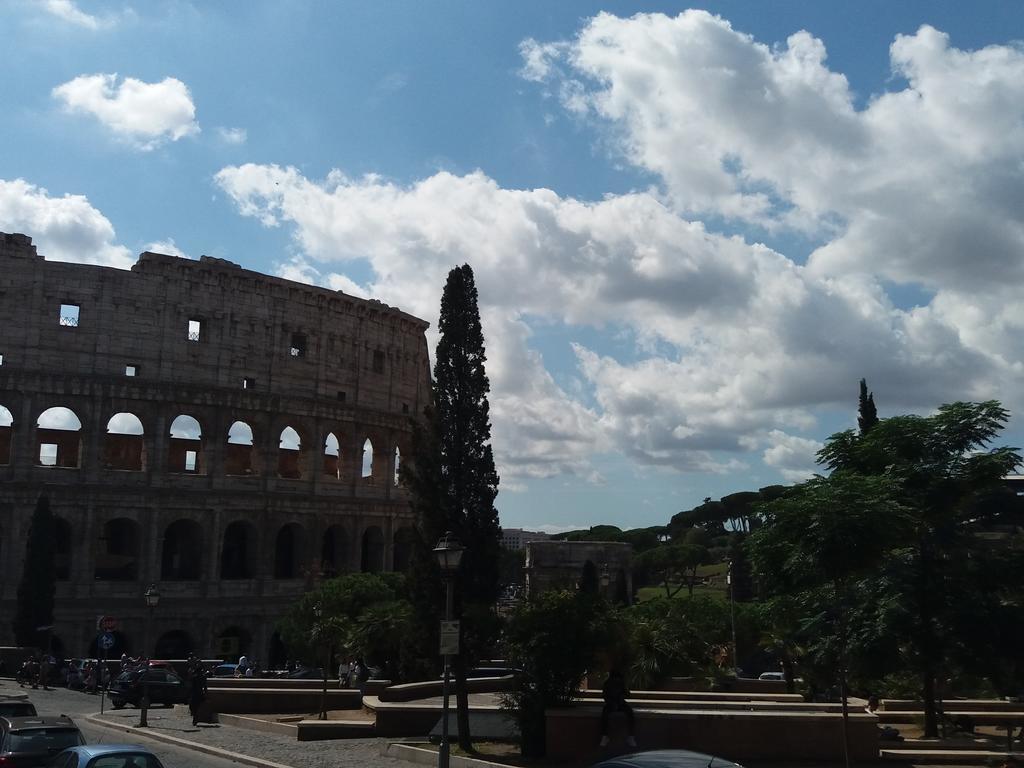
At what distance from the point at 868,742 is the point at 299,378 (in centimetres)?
4436

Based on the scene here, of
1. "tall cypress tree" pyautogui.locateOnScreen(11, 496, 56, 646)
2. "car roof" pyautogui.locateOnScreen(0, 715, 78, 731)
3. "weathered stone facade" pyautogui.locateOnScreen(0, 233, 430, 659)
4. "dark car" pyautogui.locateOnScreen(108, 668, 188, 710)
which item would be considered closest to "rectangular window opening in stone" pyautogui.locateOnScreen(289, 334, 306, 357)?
"weathered stone facade" pyautogui.locateOnScreen(0, 233, 430, 659)

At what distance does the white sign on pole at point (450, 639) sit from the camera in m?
16.0

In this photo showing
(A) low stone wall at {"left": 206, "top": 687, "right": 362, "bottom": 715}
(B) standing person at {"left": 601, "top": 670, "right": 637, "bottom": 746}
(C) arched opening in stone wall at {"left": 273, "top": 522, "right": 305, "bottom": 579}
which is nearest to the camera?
(B) standing person at {"left": 601, "top": 670, "right": 637, "bottom": 746}

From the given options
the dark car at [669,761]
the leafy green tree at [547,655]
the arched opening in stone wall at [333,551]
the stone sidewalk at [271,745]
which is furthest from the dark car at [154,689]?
the dark car at [669,761]

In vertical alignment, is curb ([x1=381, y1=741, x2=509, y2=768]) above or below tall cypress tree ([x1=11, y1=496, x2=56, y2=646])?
Result: below

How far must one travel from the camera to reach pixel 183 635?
50.6m

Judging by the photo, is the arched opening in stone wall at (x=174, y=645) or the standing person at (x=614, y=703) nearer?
the standing person at (x=614, y=703)

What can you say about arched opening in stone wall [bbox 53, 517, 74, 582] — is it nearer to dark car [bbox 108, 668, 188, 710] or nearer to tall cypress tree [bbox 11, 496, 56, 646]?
tall cypress tree [bbox 11, 496, 56, 646]

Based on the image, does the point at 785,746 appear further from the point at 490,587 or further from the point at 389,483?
the point at 389,483

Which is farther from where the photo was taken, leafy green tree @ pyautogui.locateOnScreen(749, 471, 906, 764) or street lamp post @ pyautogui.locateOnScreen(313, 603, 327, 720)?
street lamp post @ pyautogui.locateOnScreen(313, 603, 327, 720)

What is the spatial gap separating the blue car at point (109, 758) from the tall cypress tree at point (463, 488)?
9.75m

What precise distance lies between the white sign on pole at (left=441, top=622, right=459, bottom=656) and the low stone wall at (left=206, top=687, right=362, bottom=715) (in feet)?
40.8

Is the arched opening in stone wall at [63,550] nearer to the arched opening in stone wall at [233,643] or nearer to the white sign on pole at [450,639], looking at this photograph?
the arched opening in stone wall at [233,643]

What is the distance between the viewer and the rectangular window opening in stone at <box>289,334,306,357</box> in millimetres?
Result: 56594
